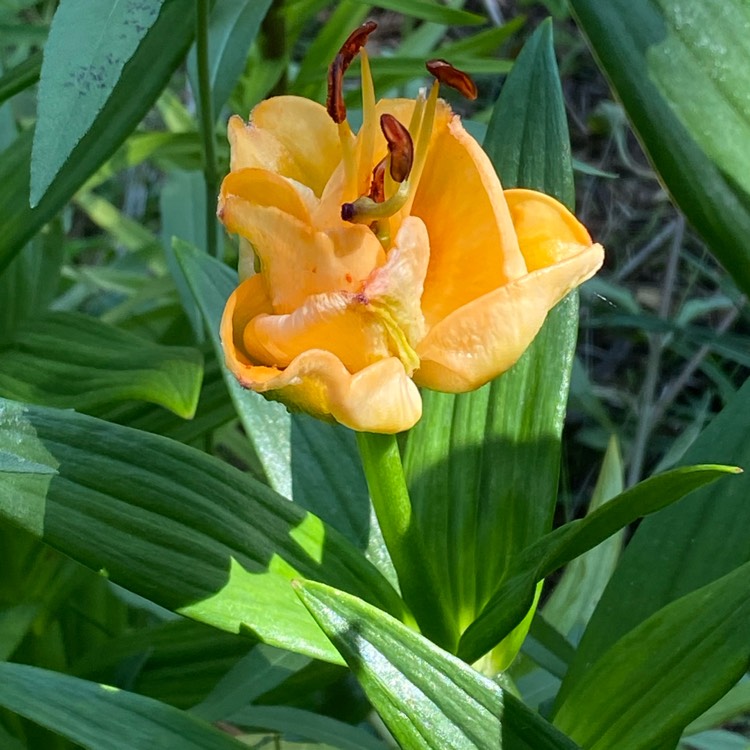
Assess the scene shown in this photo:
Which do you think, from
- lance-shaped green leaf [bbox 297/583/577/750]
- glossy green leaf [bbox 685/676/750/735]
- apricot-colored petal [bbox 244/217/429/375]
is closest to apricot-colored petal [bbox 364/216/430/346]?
apricot-colored petal [bbox 244/217/429/375]

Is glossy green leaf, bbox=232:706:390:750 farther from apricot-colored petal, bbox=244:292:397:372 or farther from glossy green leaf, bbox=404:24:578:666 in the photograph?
apricot-colored petal, bbox=244:292:397:372

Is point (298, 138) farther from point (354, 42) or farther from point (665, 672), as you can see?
point (665, 672)

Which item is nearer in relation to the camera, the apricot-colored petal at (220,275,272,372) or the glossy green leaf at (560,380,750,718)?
the apricot-colored petal at (220,275,272,372)

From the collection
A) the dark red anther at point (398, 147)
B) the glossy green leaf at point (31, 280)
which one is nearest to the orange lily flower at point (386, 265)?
the dark red anther at point (398, 147)

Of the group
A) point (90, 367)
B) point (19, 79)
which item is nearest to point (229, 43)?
point (19, 79)

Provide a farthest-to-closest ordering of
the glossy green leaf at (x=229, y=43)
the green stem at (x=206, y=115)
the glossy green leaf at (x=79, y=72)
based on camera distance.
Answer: the glossy green leaf at (x=229, y=43) → the green stem at (x=206, y=115) → the glossy green leaf at (x=79, y=72)

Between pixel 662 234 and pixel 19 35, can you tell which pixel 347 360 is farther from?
pixel 662 234

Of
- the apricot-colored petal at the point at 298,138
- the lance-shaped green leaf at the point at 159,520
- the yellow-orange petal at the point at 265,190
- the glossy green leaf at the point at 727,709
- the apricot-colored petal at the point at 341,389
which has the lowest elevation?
the glossy green leaf at the point at 727,709

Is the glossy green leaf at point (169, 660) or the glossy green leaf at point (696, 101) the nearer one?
the glossy green leaf at point (696, 101)

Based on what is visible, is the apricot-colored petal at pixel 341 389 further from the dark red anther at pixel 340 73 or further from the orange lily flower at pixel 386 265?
the dark red anther at pixel 340 73
